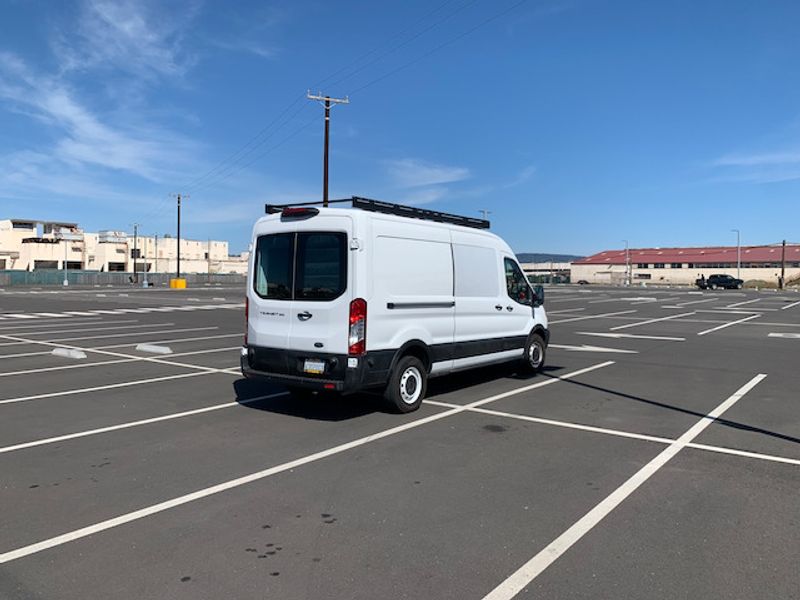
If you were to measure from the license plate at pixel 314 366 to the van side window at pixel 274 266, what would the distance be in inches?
34.7

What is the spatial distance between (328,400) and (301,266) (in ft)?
6.53

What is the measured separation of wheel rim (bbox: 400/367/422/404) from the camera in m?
7.43

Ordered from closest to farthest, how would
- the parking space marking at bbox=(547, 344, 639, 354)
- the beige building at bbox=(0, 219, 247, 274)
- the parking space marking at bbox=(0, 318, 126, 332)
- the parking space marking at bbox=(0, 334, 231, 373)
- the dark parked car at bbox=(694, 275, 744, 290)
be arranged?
the parking space marking at bbox=(0, 334, 231, 373) → the parking space marking at bbox=(547, 344, 639, 354) → the parking space marking at bbox=(0, 318, 126, 332) → the dark parked car at bbox=(694, 275, 744, 290) → the beige building at bbox=(0, 219, 247, 274)

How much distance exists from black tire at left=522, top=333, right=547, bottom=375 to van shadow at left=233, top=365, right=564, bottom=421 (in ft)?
0.83

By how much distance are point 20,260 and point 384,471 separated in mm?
109831

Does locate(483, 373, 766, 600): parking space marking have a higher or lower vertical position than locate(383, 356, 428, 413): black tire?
lower

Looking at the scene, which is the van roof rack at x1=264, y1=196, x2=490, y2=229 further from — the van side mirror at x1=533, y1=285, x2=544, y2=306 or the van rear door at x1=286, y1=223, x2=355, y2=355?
the van side mirror at x1=533, y1=285, x2=544, y2=306

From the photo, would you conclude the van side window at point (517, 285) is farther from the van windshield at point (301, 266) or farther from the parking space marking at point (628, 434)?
the van windshield at point (301, 266)

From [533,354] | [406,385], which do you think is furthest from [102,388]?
[533,354]

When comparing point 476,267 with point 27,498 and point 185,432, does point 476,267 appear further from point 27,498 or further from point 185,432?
point 27,498

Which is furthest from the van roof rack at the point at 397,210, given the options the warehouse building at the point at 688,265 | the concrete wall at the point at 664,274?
the concrete wall at the point at 664,274

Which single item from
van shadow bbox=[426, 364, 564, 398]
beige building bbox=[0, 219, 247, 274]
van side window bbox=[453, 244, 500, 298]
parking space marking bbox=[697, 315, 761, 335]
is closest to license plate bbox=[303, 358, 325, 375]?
van shadow bbox=[426, 364, 564, 398]

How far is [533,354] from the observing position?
10391 millimetres

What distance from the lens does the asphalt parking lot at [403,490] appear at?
3465 millimetres
